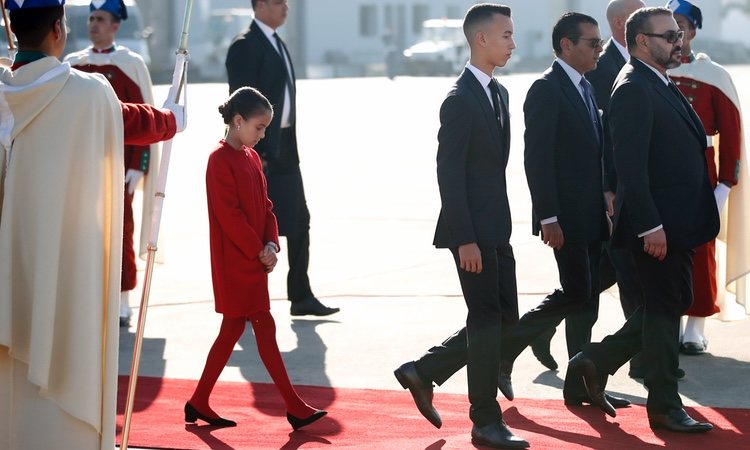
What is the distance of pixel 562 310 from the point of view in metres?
6.49

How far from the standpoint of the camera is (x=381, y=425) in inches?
243

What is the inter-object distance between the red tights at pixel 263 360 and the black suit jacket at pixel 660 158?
1594mm

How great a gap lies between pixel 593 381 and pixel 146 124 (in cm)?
236

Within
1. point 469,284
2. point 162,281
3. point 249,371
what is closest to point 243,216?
point 469,284

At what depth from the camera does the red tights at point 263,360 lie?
608 cm

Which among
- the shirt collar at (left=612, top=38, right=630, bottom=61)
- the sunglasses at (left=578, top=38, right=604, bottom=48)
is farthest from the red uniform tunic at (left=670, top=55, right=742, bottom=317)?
the sunglasses at (left=578, top=38, right=604, bottom=48)

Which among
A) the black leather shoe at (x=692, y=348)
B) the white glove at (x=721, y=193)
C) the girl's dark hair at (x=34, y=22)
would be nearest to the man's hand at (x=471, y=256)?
the girl's dark hair at (x=34, y=22)

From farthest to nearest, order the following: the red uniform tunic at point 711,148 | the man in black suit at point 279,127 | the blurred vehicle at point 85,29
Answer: the blurred vehicle at point 85,29, the man in black suit at point 279,127, the red uniform tunic at point 711,148

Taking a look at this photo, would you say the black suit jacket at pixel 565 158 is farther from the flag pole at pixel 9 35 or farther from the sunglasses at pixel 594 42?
the flag pole at pixel 9 35

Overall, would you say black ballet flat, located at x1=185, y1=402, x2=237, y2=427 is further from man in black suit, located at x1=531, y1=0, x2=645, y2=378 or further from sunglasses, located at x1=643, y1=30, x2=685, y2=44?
sunglasses, located at x1=643, y1=30, x2=685, y2=44

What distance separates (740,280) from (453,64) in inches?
1637

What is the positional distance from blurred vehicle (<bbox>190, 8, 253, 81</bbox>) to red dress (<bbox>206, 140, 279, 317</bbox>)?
130 ft

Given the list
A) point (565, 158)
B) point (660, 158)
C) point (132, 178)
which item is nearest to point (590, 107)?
point (565, 158)

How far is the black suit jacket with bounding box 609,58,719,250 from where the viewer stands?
589 centimetres
